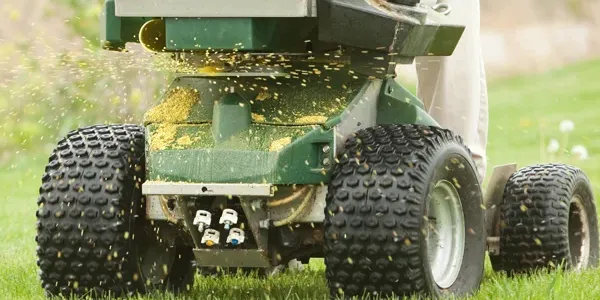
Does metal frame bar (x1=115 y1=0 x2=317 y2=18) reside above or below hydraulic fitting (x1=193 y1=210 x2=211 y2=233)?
above

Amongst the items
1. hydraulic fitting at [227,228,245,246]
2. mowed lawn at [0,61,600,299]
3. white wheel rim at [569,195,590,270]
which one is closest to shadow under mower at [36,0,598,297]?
hydraulic fitting at [227,228,245,246]

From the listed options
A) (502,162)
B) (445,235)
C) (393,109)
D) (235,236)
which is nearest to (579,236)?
(445,235)

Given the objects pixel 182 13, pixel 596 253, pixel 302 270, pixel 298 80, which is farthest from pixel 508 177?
pixel 182 13

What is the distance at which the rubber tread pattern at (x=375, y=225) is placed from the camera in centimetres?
347

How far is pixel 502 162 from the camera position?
10781 millimetres

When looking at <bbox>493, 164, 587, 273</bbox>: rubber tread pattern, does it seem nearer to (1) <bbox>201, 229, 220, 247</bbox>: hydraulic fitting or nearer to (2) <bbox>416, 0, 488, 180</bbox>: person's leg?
(2) <bbox>416, 0, 488, 180</bbox>: person's leg

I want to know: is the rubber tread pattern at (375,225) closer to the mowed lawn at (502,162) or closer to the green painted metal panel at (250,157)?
the green painted metal panel at (250,157)

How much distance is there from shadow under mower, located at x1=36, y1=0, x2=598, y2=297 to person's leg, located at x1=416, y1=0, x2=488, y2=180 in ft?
2.25

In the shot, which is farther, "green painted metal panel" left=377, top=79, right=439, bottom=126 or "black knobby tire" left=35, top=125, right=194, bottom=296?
"green painted metal panel" left=377, top=79, right=439, bottom=126

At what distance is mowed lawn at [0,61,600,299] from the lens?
405 cm

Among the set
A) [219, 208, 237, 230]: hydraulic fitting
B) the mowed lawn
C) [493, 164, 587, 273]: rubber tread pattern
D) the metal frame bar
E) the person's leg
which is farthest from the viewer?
the person's leg

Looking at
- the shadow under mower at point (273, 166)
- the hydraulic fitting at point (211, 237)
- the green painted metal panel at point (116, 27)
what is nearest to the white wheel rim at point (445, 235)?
the shadow under mower at point (273, 166)

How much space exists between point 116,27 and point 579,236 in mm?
1987

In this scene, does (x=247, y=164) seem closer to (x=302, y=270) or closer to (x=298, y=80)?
(x=298, y=80)
